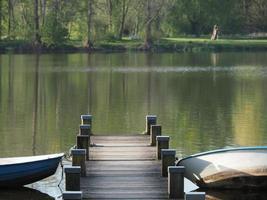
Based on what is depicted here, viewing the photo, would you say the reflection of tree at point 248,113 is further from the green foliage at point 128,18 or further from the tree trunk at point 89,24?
the green foliage at point 128,18

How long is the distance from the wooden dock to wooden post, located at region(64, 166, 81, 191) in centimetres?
35

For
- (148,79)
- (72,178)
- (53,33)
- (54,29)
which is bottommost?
(72,178)

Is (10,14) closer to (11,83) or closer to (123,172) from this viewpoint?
(11,83)

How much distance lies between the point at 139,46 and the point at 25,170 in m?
75.0

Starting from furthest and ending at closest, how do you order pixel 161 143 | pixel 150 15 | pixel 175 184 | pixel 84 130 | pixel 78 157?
pixel 150 15, pixel 84 130, pixel 161 143, pixel 78 157, pixel 175 184

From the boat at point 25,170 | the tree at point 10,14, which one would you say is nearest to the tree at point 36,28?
the tree at point 10,14

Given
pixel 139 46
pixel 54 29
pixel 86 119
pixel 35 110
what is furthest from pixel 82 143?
pixel 139 46

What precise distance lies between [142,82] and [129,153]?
98.2 ft

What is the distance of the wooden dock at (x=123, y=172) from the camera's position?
1725cm

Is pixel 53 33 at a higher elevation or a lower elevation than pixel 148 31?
lower

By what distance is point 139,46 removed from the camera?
93.2 meters

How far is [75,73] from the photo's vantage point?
58.5 meters

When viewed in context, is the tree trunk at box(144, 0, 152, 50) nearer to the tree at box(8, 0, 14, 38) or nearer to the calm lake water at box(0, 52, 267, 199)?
the tree at box(8, 0, 14, 38)

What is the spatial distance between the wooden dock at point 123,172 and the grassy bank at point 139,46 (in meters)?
66.4
